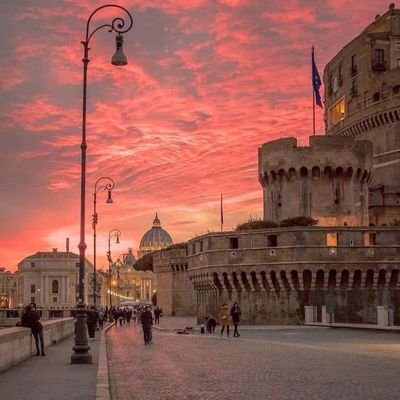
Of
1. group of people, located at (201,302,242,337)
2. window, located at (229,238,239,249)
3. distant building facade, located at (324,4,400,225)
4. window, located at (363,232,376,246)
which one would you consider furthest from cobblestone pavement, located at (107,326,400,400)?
distant building facade, located at (324,4,400,225)

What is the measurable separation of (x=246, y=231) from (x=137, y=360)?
3368 cm

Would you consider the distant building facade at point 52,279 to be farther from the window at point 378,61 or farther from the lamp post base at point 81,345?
the lamp post base at point 81,345

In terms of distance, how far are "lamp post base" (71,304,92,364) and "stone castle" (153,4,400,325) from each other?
28849 millimetres

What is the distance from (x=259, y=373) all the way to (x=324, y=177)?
46680 mm

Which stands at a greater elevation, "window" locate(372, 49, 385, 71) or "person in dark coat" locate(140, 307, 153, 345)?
"window" locate(372, 49, 385, 71)

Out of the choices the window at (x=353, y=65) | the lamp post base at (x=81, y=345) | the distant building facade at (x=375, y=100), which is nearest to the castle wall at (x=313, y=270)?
the distant building facade at (x=375, y=100)

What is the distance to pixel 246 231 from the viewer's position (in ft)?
185

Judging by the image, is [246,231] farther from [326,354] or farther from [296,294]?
[326,354]

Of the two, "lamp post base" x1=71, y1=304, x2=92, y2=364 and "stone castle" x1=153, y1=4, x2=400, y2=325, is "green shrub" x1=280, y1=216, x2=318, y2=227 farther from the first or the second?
"lamp post base" x1=71, y1=304, x2=92, y2=364

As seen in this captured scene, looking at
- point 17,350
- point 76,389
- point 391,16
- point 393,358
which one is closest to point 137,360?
point 17,350

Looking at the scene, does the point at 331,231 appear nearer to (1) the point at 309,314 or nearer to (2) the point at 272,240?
(2) the point at 272,240

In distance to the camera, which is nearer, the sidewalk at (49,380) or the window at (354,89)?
the sidewalk at (49,380)

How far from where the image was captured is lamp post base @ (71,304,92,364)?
20609mm

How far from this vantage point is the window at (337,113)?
9038cm
